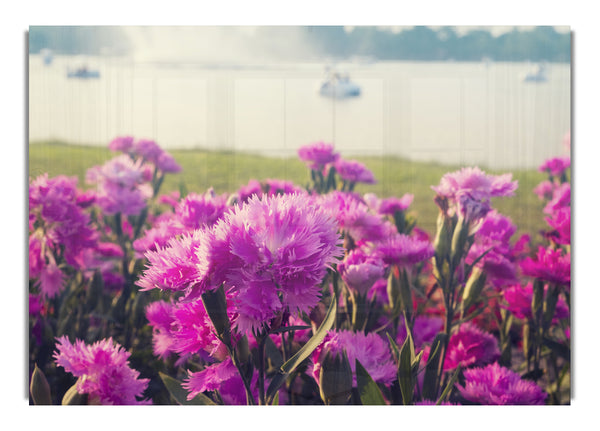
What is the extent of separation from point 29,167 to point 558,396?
2.02 meters

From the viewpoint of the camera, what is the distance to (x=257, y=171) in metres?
2.09

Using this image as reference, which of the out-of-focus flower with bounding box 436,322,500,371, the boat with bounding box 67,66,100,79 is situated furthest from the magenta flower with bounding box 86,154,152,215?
the out-of-focus flower with bounding box 436,322,500,371

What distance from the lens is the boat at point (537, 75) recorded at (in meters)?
2.12

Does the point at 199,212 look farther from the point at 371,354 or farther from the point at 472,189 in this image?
the point at 472,189

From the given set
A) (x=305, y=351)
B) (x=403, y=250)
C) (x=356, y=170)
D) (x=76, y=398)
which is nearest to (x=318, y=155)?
(x=356, y=170)

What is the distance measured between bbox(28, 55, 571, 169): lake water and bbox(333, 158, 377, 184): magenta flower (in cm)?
4

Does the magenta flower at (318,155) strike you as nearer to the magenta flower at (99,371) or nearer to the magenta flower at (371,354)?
the magenta flower at (371,354)

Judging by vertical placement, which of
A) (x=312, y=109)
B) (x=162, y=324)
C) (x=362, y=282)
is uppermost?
(x=312, y=109)

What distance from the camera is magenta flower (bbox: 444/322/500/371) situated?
2051 millimetres

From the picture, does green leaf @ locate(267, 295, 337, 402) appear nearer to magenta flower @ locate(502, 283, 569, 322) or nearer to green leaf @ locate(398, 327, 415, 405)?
green leaf @ locate(398, 327, 415, 405)

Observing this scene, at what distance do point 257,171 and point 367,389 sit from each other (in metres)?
0.82

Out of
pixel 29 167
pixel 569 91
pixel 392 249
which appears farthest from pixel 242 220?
pixel 569 91

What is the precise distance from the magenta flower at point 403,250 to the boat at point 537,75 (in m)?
0.70

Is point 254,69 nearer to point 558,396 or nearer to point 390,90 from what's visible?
point 390,90
